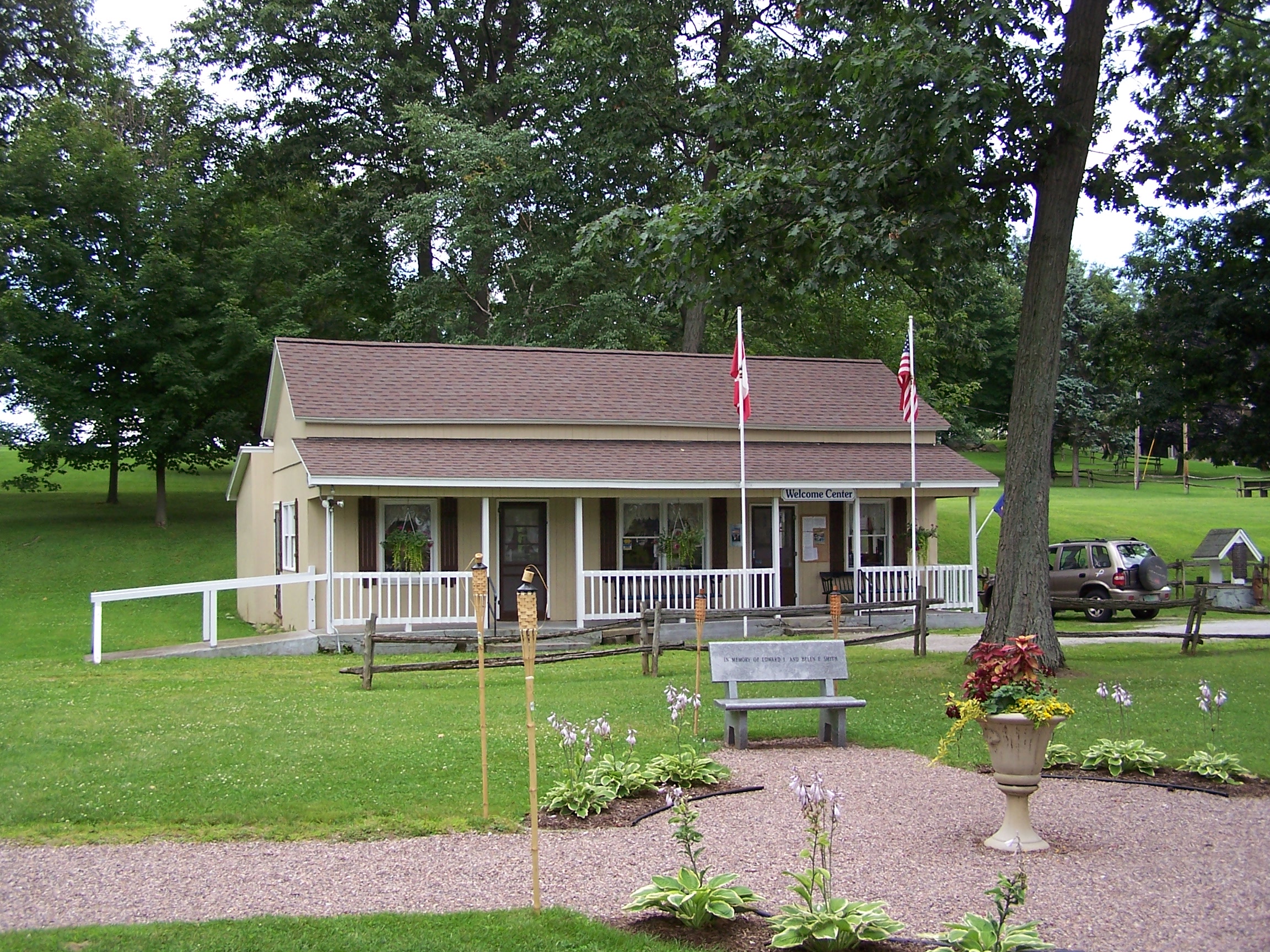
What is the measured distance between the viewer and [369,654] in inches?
583

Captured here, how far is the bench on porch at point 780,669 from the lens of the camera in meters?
11.3

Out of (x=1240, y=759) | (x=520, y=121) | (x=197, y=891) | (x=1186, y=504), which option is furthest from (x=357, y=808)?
(x=1186, y=504)

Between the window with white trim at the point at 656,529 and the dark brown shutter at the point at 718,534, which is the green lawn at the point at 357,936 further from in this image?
the dark brown shutter at the point at 718,534

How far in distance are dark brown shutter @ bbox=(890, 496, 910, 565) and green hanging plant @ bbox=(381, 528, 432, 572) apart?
9.94 m

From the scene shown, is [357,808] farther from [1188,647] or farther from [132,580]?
[132,580]

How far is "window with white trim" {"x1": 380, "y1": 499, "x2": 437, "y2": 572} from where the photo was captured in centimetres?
2077

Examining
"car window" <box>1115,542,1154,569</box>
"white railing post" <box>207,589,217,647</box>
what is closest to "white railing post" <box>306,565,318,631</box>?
"white railing post" <box>207,589,217,647</box>

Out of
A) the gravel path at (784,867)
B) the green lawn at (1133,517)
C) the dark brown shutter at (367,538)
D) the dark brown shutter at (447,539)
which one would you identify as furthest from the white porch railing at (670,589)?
the gravel path at (784,867)

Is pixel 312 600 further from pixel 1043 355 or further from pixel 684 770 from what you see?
pixel 1043 355

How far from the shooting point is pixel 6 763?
32.6 ft

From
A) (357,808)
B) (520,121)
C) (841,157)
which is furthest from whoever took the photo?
(520,121)

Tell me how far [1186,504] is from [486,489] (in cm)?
3736

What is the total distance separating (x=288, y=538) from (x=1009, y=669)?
17374 millimetres

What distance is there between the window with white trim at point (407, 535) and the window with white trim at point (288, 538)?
179 centimetres
